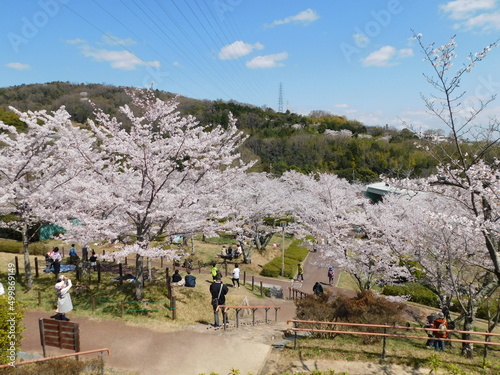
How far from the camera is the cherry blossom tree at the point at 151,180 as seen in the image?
10.7 m

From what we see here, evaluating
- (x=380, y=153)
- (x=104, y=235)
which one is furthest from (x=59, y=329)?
(x=380, y=153)

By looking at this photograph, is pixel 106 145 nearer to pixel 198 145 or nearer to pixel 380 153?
pixel 198 145

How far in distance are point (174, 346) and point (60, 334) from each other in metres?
2.78

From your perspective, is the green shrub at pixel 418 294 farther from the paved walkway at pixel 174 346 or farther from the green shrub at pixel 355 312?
the paved walkway at pixel 174 346

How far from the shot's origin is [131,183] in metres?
12.0

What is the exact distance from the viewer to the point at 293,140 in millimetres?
77750

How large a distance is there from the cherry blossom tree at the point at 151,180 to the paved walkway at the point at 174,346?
90.8 inches

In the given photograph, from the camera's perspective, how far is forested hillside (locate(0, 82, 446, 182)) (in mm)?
66688

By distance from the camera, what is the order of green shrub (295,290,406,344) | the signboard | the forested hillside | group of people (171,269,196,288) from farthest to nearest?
the forested hillside, group of people (171,269,196,288), green shrub (295,290,406,344), the signboard

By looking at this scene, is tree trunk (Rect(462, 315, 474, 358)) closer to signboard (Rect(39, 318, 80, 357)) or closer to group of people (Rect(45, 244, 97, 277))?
signboard (Rect(39, 318, 80, 357))

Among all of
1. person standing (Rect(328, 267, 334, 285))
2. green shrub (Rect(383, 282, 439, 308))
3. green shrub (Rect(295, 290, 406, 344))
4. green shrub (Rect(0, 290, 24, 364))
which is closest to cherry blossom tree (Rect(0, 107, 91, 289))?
green shrub (Rect(0, 290, 24, 364))

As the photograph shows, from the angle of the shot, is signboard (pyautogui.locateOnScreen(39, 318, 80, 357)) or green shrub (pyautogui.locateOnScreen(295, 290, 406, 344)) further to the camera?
green shrub (pyautogui.locateOnScreen(295, 290, 406, 344))

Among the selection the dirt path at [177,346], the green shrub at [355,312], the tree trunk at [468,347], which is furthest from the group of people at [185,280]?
the tree trunk at [468,347]

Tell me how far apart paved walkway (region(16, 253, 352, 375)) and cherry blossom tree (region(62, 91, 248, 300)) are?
2.31m
